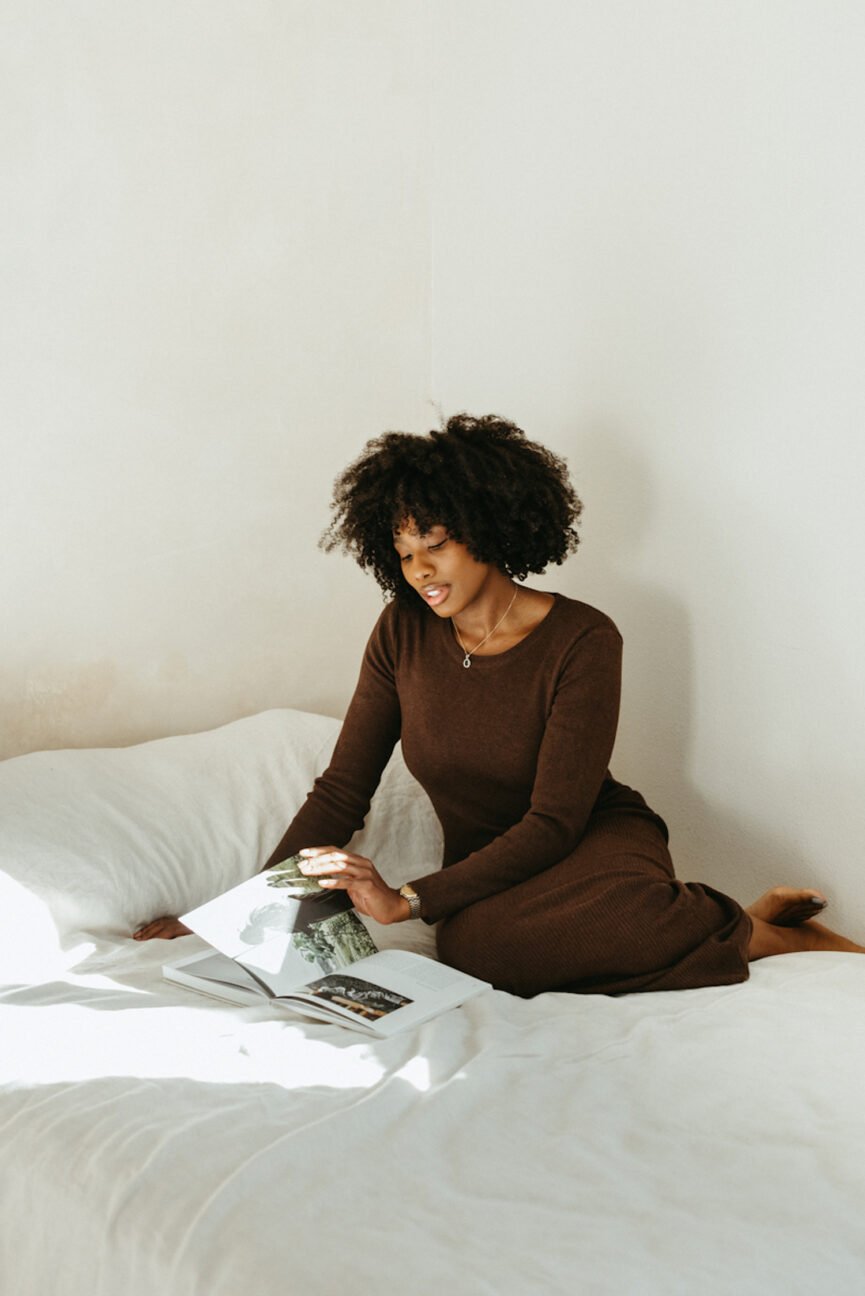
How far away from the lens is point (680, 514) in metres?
2.05

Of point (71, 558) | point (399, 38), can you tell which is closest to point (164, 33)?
point (399, 38)

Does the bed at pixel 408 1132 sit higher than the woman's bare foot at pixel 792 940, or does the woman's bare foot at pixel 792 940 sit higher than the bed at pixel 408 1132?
the bed at pixel 408 1132

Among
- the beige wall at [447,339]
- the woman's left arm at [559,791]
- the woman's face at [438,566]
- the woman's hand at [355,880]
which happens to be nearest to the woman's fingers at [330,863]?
the woman's hand at [355,880]

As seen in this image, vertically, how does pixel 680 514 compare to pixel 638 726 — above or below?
above

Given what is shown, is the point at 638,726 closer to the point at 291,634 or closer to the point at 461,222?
the point at 291,634

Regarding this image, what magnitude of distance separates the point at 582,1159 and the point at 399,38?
224 cm

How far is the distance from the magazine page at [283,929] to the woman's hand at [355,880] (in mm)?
19

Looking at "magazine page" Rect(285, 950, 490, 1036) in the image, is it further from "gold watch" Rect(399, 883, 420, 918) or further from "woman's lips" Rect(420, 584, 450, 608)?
"woman's lips" Rect(420, 584, 450, 608)

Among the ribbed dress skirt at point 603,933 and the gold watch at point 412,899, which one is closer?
the ribbed dress skirt at point 603,933

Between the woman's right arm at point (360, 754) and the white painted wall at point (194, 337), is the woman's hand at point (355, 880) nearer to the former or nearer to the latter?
the woman's right arm at point (360, 754)

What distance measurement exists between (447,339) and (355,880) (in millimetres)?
1384

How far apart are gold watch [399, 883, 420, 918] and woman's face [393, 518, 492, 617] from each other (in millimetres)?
436

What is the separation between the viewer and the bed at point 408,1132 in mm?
876

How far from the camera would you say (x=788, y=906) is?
1.77 m
